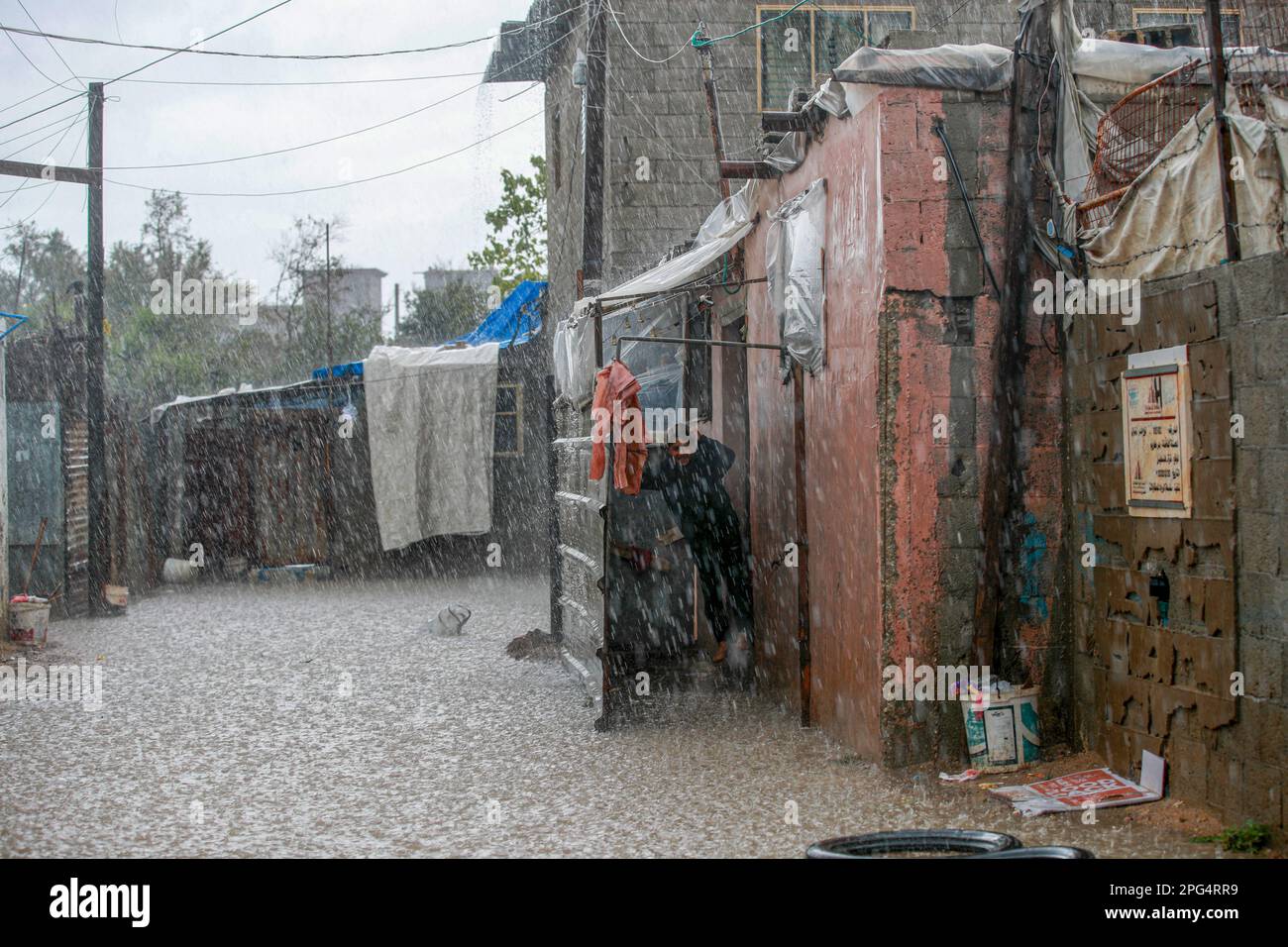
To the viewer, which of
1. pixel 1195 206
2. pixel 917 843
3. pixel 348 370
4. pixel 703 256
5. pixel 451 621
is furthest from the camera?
pixel 348 370

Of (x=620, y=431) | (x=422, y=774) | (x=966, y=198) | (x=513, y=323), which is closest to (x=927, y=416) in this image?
(x=966, y=198)

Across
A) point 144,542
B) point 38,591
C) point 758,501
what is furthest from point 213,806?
point 144,542

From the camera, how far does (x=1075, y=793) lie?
18.8 feet

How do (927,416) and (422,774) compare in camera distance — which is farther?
(422,774)

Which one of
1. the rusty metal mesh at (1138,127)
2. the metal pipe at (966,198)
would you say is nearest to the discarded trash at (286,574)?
the metal pipe at (966,198)

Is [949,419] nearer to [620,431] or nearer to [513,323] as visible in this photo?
[620,431]

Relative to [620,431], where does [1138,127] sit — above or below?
above

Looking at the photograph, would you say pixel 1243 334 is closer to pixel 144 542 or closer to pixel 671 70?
pixel 671 70

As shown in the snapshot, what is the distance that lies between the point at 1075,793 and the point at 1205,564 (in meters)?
1.31

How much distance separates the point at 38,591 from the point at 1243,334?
43.9ft

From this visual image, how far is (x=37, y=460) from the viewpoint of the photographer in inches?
554

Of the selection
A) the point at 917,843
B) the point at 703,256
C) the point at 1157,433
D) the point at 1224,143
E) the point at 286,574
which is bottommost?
the point at 286,574

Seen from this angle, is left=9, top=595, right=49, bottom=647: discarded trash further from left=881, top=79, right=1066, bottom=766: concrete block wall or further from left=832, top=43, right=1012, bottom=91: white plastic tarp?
left=832, top=43, right=1012, bottom=91: white plastic tarp

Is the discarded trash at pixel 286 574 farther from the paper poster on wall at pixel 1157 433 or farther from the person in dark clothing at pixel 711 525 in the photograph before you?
the paper poster on wall at pixel 1157 433
